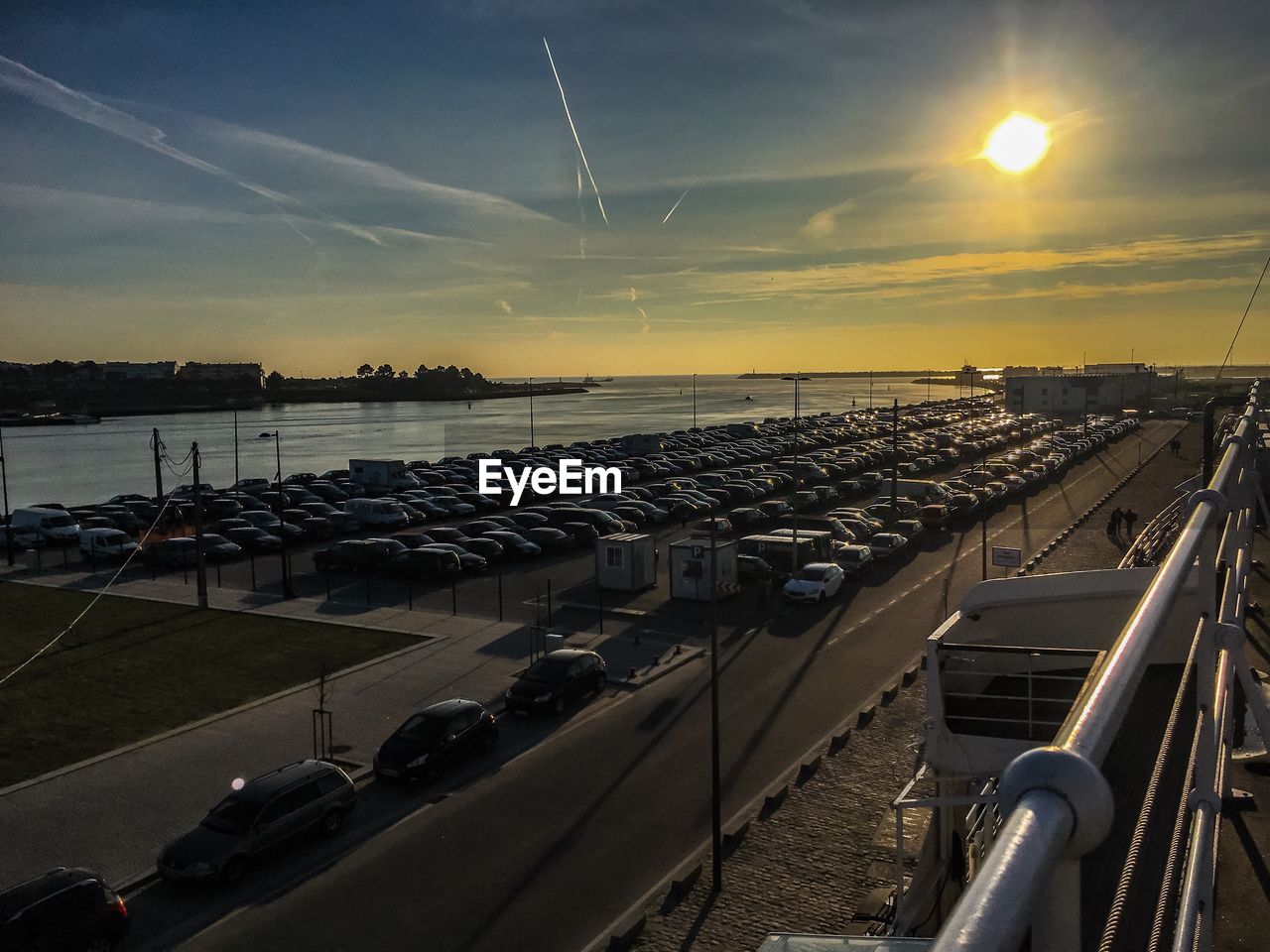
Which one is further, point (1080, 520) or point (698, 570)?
point (1080, 520)

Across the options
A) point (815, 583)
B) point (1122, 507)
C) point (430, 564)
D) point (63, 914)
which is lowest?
point (63, 914)

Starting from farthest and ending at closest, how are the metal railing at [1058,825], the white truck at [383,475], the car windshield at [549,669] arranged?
the white truck at [383,475], the car windshield at [549,669], the metal railing at [1058,825]

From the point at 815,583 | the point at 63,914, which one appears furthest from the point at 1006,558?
the point at 63,914

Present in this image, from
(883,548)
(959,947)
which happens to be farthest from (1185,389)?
(959,947)

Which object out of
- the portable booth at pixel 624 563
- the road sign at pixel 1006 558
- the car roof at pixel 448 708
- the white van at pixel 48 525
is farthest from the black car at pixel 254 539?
the road sign at pixel 1006 558

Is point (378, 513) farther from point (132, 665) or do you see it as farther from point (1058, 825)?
point (1058, 825)

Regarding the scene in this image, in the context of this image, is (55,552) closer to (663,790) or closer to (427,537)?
(427,537)

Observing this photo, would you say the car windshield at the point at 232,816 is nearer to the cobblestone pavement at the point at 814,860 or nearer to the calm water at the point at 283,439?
the cobblestone pavement at the point at 814,860
